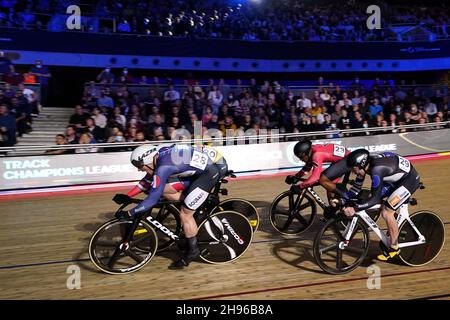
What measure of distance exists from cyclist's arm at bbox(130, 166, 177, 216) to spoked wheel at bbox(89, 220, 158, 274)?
0.22 metres

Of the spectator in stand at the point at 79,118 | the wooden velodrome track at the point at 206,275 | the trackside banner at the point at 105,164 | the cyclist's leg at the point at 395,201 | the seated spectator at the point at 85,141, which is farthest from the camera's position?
the spectator in stand at the point at 79,118

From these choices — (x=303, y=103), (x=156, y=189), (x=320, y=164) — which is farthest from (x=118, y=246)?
(x=303, y=103)

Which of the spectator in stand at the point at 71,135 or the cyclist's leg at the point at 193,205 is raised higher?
the spectator in stand at the point at 71,135

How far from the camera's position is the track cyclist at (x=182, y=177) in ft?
13.9

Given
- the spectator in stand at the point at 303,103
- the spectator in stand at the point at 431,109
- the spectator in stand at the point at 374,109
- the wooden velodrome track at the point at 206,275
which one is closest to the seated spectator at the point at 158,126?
the wooden velodrome track at the point at 206,275

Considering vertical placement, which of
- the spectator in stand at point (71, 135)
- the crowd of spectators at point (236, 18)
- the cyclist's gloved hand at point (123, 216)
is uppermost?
the crowd of spectators at point (236, 18)

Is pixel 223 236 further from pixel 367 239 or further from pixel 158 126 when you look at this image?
pixel 158 126

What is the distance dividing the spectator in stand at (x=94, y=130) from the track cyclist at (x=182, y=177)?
445 cm

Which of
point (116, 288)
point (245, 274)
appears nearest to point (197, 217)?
point (245, 274)

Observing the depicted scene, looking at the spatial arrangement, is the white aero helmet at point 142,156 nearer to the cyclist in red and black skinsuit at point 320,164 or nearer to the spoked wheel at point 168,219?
the spoked wheel at point 168,219

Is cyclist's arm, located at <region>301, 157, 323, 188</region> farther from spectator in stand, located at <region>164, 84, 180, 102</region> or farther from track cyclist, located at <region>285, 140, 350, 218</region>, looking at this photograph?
spectator in stand, located at <region>164, 84, 180, 102</region>

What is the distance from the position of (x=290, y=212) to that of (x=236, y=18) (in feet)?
37.9

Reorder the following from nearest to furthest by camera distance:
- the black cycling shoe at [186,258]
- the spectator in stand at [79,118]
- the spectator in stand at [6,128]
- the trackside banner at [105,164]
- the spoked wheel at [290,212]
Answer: the black cycling shoe at [186,258] < the spoked wheel at [290,212] < the trackside banner at [105,164] < the spectator in stand at [6,128] < the spectator in stand at [79,118]

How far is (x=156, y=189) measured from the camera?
13.8 feet
